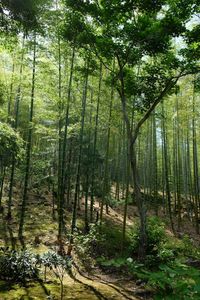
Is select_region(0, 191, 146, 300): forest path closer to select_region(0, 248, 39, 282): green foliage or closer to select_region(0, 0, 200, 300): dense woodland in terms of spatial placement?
select_region(0, 0, 200, 300): dense woodland

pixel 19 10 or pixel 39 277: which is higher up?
pixel 19 10

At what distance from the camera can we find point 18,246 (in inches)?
318

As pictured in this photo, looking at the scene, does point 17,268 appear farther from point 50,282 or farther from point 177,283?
point 177,283

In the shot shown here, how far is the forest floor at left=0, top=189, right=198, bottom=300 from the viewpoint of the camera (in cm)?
533

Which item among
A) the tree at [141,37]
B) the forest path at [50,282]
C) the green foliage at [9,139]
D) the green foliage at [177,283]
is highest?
the tree at [141,37]

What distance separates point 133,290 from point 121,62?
16.7 ft

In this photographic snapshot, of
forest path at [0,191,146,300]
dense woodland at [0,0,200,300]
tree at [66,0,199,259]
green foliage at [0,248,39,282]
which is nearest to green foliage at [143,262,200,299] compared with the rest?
dense woodland at [0,0,200,300]

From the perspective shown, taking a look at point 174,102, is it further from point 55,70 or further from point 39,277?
point 39,277

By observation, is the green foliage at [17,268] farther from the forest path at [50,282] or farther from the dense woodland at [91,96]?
the forest path at [50,282]

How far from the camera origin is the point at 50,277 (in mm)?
6191

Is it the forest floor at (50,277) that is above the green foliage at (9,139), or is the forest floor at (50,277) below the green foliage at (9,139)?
below

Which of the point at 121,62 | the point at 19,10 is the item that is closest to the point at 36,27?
the point at 19,10

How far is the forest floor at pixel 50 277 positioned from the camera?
533 centimetres

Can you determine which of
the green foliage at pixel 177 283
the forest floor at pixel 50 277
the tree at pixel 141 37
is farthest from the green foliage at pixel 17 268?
the green foliage at pixel 177 283
